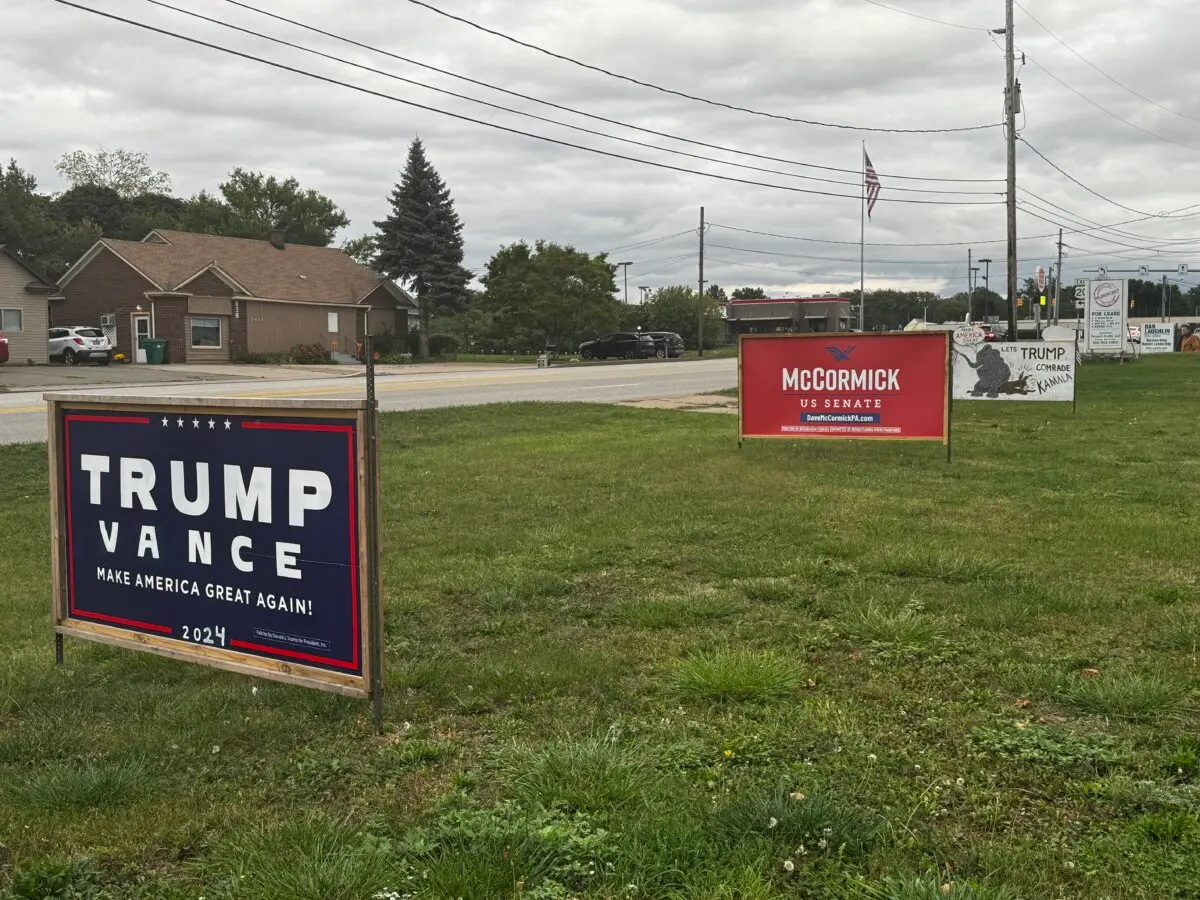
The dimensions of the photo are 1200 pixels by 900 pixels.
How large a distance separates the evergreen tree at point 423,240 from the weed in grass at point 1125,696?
2206 inches

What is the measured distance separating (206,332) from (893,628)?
44.8 metres

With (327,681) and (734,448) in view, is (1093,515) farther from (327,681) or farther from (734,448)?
(327,681)

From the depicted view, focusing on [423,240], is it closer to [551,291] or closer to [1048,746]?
[551,291]

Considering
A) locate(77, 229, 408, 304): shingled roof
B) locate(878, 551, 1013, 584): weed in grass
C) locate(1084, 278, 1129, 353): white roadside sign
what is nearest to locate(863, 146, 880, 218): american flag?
locate(1084, 278, 1129, 353): white roadside sign

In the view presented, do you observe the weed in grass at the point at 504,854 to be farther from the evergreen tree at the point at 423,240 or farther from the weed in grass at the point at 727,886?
the evergreen tree at the point at 423,240

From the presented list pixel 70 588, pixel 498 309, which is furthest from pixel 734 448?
pixel 498 309

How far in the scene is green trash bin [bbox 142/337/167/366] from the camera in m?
43.6

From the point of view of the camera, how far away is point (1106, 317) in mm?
43125

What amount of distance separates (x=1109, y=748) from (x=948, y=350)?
26.6 ft

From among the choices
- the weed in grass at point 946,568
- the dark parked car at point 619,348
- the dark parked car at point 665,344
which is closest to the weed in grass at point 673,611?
the weed in grass at point 946,568

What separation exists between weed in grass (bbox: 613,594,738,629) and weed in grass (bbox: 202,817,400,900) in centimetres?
247

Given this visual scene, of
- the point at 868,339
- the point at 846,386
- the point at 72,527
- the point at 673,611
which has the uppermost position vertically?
the point at 868,339

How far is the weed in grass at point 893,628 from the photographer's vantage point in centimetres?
500

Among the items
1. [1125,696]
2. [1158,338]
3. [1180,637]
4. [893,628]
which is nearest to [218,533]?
[893,628]
